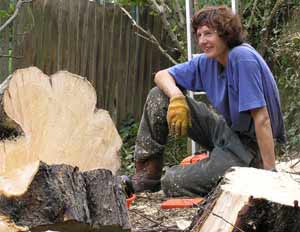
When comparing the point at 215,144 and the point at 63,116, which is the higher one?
the point at 63,116

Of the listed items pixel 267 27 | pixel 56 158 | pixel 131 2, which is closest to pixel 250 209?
pixel 56 158

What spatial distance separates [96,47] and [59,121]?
4661 millimetres

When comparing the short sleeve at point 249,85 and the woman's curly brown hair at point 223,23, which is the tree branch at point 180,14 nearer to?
the woman's curly brown hair at point 223,23

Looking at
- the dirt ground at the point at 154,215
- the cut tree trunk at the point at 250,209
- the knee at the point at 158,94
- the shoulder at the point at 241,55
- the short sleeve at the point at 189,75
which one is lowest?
the dirt ground at the point at 154,215

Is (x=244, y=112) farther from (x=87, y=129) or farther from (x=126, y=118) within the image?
(x=126, y=118)

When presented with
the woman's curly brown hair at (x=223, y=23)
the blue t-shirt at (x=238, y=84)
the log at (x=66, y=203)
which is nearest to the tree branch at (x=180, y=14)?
the blue t-shirt at (x=238, y=84)

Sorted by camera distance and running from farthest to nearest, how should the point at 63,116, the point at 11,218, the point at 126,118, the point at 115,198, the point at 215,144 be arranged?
the point at 126,118
the point at 215,144
the point at 63,116
the point at 115,198
the point at 11,218

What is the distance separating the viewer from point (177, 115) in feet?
14.7

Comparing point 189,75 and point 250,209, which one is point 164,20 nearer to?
point 189,75

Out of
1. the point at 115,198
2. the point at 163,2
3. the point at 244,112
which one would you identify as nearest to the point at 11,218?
the point at 115,198

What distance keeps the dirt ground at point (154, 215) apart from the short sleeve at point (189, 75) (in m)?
0.72

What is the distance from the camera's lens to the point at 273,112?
440cm

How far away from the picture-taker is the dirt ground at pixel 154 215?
3.75 meters

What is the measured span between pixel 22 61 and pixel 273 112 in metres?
4.08
